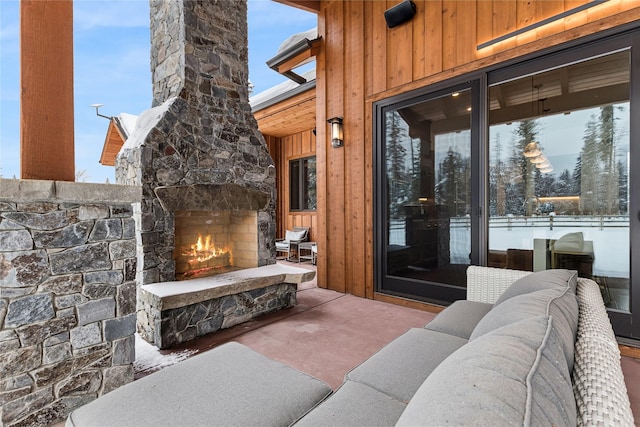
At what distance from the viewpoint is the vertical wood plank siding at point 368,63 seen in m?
2.87

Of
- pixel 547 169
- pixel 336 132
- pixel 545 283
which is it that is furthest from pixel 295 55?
pixel 545 283

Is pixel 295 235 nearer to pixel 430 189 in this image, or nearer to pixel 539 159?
pixel 430 189

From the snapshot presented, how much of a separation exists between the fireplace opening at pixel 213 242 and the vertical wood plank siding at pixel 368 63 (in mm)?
1170

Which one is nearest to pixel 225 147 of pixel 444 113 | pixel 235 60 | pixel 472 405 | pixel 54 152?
pixel 235 60

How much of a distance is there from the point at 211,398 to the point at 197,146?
8.53ft

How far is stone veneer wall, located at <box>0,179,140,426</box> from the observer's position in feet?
5.12

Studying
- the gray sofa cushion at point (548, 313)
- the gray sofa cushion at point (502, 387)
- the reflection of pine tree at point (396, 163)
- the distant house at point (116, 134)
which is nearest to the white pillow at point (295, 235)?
the reflection of pine tree at point (396, 163)

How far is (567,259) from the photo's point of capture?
2.72 m

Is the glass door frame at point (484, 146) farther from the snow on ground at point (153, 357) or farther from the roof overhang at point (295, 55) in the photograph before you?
the snow on ground at point (153, 357)

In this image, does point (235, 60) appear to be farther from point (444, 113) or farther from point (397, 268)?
point (397, 268)

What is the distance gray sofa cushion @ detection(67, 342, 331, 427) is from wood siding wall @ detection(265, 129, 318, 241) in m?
6.07

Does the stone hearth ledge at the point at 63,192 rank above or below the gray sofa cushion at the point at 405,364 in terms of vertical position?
above

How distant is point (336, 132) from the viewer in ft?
13.8

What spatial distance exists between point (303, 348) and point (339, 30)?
4171 mm
